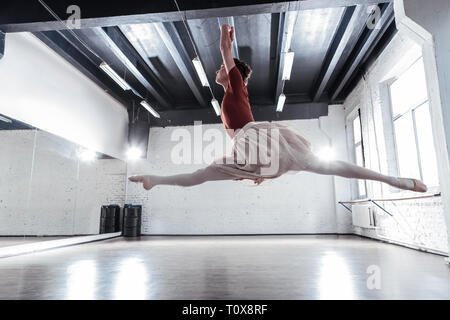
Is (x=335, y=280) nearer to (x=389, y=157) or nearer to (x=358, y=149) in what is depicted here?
(x=389, y=157)

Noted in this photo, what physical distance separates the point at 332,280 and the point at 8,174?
5177 mm

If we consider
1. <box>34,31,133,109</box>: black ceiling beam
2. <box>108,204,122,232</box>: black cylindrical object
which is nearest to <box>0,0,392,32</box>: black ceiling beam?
<box>34,31,133,109</box>: black ceiling beam

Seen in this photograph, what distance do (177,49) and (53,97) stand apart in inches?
108

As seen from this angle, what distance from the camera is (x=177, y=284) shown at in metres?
2.49

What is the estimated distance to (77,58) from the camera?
6.82m

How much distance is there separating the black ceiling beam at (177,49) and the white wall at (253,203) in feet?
7.17

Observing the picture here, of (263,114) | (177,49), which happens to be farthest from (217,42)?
(263,114)

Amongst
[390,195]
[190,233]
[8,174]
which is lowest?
[190,233]

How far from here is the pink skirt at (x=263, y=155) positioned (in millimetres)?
→ 2379

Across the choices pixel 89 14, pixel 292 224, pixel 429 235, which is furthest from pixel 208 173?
pixel 292 224

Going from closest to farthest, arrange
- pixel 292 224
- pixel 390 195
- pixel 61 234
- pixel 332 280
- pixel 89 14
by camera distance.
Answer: pixel 332 280 → pixel 89 14 → pixel 390 195 → pixel 61 234 → pixel 292 224
